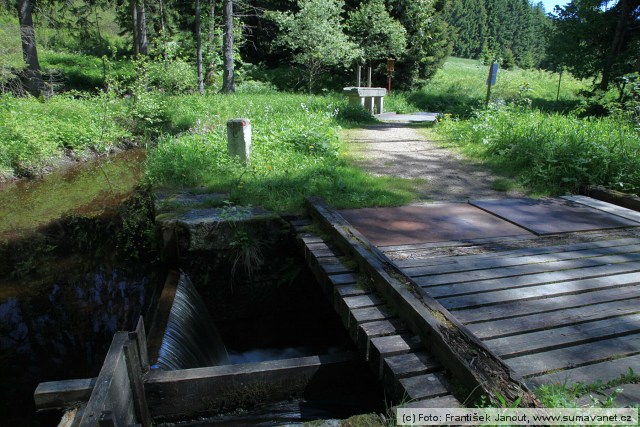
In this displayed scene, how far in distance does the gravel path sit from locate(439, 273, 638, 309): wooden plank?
8.75ft

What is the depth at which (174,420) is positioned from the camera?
3.39m

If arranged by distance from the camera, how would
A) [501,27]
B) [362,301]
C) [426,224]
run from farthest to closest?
[501,27]
[426,224]
[362,301]

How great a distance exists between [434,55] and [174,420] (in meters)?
30.1

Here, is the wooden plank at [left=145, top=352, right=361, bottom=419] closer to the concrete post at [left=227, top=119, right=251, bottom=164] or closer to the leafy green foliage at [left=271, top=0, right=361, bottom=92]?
the concrete post at [left=227, top=119, right=251, bottom=164]

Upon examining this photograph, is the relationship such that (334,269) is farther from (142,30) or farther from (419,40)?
(419,40)

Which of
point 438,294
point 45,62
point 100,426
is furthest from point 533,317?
point 45,62

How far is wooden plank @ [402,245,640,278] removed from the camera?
381 cm

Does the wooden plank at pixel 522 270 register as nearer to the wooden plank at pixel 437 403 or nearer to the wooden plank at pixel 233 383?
the wooden plank at pixel 233 383

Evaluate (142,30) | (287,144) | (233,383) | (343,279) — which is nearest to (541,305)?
(343,279)

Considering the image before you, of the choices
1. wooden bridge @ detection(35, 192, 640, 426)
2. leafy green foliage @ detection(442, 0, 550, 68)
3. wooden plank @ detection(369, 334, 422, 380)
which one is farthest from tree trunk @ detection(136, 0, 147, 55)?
leafy green foliage @ detection(442, 0, 550, 68)

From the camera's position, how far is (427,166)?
321 inches

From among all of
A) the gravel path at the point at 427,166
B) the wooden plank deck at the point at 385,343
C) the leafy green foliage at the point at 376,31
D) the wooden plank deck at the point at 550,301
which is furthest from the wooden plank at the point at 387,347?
the leafy green foliage at the point at 376,31

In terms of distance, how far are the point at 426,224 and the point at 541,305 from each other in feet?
6.53

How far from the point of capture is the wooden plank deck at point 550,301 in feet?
8.50
